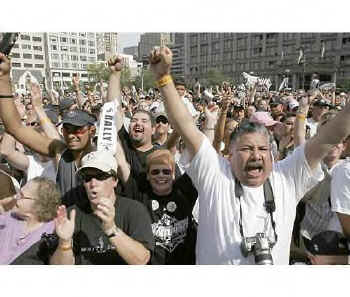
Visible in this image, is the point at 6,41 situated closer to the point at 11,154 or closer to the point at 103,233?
the point at 11,154

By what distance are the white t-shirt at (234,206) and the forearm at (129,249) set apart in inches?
14.7

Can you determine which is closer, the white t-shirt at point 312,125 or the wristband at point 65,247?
the wristband at point 65,247

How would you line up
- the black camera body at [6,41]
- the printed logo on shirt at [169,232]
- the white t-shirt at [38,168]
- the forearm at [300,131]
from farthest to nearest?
the forearm at [300,131], the white t-shirt at [38,168], the black camera body at [6,41], the printed logo on shirt at [169,232]

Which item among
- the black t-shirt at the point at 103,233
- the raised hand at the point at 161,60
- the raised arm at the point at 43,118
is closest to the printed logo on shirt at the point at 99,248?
the black t-shirt at the point at 103,233

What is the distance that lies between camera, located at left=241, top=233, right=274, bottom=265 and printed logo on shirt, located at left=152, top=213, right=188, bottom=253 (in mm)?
554

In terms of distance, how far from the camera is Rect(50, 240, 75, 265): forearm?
1830 millimetres

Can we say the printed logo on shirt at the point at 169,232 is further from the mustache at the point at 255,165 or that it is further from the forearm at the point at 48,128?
the forearm at the point at 48,128

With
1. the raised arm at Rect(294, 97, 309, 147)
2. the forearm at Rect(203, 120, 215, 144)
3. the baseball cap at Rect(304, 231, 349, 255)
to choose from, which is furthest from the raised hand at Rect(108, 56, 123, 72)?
the baseball cap at Rect(304, 231, 349, 255)

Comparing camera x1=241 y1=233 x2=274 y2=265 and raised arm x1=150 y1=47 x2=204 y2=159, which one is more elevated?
raised arm x1=150 y1=47 x2=204 y2=159

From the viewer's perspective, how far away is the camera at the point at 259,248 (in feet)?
5.55

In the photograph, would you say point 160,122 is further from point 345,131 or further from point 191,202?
point 345,131

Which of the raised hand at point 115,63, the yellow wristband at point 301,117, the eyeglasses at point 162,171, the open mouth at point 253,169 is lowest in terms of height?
the eyeglasses at point 162,171

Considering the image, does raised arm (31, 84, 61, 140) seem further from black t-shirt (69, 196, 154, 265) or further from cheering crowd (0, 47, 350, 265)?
black t-shirt (69, 196, 154, 265)

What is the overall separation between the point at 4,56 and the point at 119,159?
→ 1125 mm
